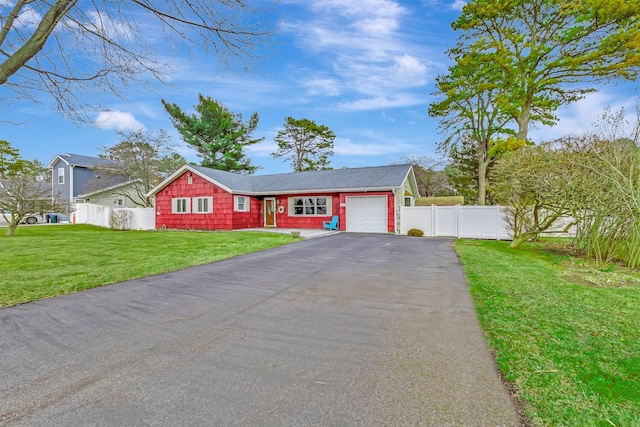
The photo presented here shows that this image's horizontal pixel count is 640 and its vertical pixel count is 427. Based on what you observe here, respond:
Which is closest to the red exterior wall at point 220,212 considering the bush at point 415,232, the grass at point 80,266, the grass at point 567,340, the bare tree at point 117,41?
the bush at point 415,232

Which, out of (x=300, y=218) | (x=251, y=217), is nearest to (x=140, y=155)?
(x=251, y=217)

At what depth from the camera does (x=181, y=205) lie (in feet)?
62.3

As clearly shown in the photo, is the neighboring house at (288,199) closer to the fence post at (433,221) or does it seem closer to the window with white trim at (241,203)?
the window with white trim at (241,203)

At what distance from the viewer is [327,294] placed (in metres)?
4.73

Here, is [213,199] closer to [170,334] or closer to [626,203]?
[170,334]

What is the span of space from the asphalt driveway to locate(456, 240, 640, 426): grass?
0.24 m

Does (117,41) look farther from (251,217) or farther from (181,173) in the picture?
(181,173)

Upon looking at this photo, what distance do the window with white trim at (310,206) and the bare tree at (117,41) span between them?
1262cm

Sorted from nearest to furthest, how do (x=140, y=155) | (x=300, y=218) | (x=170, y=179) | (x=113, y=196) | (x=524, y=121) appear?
(x=524, y=121), (x=300, y=218), (x=170, y=179), (x=140, y=155), (x=113, y=196)

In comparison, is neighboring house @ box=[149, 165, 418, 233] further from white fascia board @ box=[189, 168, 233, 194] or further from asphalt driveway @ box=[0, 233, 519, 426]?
asphalt driveway @ box=[0, 233, 519, 426]

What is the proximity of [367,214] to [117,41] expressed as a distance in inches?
515

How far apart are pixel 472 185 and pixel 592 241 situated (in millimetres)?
19219

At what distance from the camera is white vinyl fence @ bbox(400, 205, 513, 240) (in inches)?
505

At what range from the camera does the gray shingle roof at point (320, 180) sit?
15.9 meters
